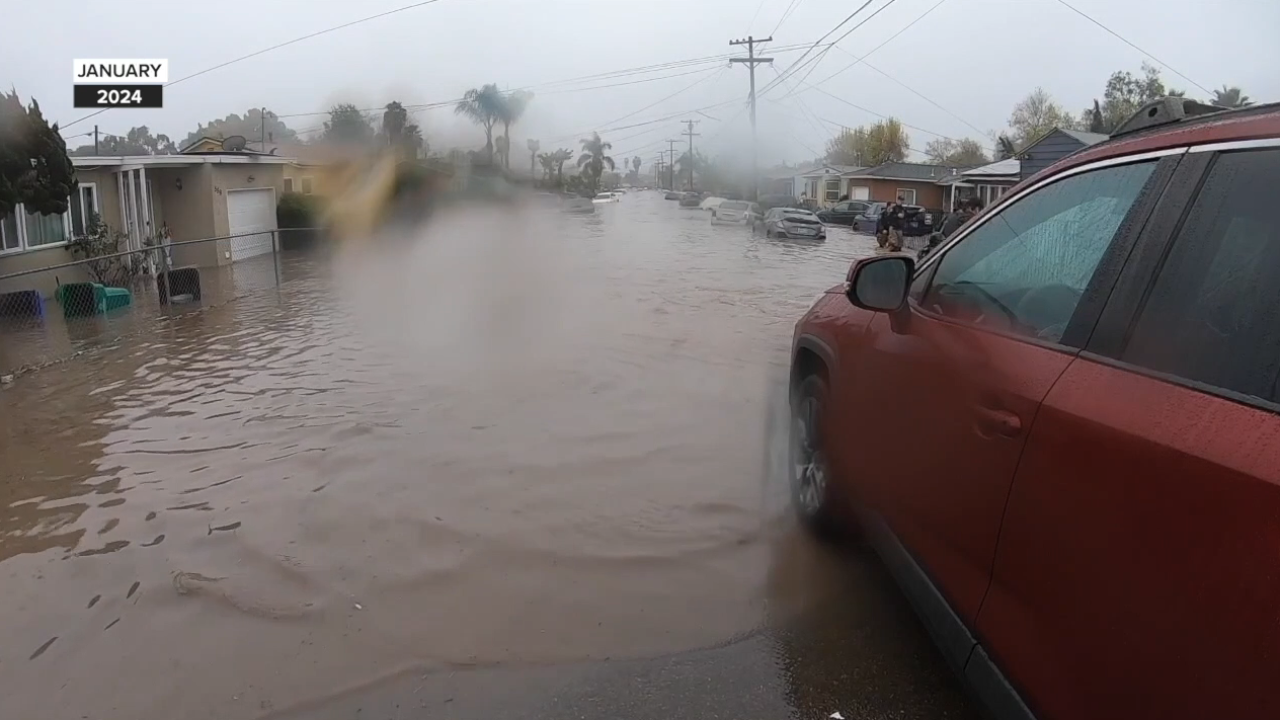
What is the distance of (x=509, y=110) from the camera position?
121ft

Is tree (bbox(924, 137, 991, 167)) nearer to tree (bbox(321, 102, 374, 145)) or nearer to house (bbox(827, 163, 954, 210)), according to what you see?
house (bbox(827, 163, 954, 210))

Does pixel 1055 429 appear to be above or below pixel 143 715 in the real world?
above

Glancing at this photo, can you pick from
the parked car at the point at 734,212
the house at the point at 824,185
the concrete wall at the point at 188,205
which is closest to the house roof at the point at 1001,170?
the parked car at the point at 734,212

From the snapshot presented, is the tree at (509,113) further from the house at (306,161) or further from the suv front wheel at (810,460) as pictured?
the suv front wheel at (810,460)

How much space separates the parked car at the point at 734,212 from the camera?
44.0m

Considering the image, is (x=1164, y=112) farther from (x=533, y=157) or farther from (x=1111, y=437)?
(x=533, y=157)

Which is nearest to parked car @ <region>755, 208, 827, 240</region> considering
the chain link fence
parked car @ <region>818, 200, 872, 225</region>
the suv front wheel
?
parked car @ <region>818, 200, 872, 225</region>

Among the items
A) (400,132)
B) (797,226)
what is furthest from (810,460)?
(797,226)

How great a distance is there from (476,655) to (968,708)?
6.30ft

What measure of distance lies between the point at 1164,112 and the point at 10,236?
16918 millimetres

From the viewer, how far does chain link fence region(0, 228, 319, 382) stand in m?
11.1

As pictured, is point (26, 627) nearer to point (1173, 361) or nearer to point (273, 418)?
point (273, 418)

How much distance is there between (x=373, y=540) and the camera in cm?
480

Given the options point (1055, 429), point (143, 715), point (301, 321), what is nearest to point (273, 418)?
point (143, 715)
